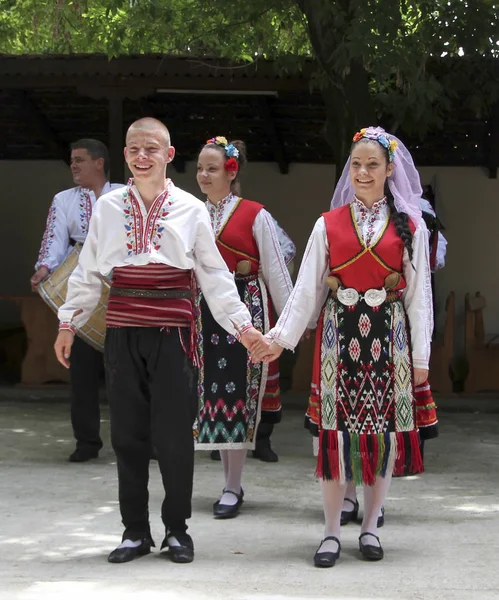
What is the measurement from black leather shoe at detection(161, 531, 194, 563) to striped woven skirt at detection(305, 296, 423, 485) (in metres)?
0.60

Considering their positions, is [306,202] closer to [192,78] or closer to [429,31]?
[192,78]

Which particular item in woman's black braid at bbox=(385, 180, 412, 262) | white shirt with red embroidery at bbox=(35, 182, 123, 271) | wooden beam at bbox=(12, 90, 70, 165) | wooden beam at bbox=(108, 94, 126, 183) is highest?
wooden beam at bbox=(12, 90, 70, 165)

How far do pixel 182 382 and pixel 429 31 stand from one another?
4.47 metres

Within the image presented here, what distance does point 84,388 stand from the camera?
689 centimetres

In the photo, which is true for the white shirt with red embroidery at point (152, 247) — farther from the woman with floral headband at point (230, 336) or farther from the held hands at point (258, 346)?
the woman with floral headband at point (230, 336)

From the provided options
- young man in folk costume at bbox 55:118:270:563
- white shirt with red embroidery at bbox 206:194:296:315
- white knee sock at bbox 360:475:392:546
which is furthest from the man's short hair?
white knee sock at bbox 360:475:392:546

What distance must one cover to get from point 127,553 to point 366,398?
1145mm

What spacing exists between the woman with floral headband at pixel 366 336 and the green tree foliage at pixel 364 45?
311cm

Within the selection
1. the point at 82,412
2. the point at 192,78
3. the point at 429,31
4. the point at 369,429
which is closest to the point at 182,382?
the point at 369,429

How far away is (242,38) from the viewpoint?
10.5 meters

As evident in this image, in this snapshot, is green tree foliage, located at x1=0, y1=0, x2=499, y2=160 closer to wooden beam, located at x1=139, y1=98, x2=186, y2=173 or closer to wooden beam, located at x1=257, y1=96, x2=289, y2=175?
wooden beam, located at x1=257, y1=96, x2=289, y2=175

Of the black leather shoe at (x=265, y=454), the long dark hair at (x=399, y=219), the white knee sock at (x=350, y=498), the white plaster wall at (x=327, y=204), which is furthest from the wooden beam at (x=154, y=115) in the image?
the long dark hair at (x=399, y=219)

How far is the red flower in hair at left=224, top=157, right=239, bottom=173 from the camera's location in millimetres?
5840

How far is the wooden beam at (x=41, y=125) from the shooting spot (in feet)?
36.7
